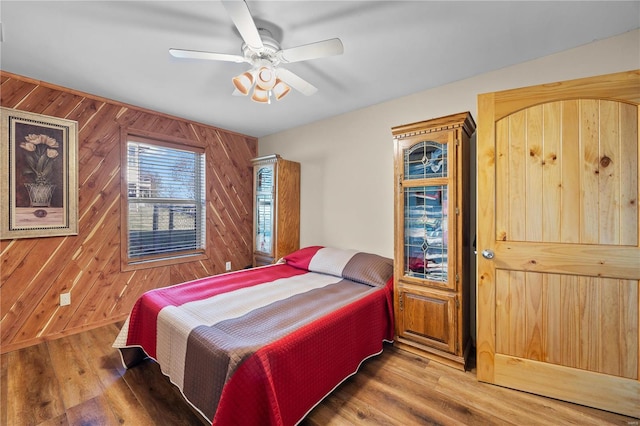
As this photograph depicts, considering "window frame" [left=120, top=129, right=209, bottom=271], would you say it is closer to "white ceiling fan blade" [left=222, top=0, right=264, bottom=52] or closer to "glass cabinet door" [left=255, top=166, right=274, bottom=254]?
"glass cabinet door" [left=255, top=166, right=274, bottom=254]

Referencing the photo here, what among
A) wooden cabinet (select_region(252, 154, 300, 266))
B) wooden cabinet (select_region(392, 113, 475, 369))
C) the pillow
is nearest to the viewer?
wooden cabinet (select_region(392, 113, 475, 369))

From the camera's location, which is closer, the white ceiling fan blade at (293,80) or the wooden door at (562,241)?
the wooden door at (562,241)

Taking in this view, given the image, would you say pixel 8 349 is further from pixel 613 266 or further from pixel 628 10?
pixel 628 10

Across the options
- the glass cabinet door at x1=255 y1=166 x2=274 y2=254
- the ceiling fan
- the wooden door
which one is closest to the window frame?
the glass cabinet door at x1=255 y1=166 x2=274 y2=254

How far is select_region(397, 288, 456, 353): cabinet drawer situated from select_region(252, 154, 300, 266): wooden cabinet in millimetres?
1808

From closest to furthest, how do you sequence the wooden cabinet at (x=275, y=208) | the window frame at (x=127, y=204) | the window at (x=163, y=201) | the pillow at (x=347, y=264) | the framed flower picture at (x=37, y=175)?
1. the framed flower picture at (x=37, y=175)
2. the pillow at (x=347, y=264)
3. the window frame at (x=127, y=204)
4. the window at (x=163, y=201)
5. the wooden cabinet at (x=275, y=208)

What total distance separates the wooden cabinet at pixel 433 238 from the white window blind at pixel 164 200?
273cm

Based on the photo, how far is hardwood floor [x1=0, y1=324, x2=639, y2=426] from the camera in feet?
4.88

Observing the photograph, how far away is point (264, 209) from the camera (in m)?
3.68

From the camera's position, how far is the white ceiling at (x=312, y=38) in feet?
5.01

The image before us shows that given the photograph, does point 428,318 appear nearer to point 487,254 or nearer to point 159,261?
point 487,254

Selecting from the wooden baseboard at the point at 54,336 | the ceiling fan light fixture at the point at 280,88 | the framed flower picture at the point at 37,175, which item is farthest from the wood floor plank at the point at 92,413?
the ceiling fan light fixture at the point at 280,88

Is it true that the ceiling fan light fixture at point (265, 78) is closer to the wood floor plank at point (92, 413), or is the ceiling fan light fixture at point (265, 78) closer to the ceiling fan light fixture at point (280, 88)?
the ceiling fan light fixture at point (280, 88)

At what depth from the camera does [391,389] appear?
173 cm
